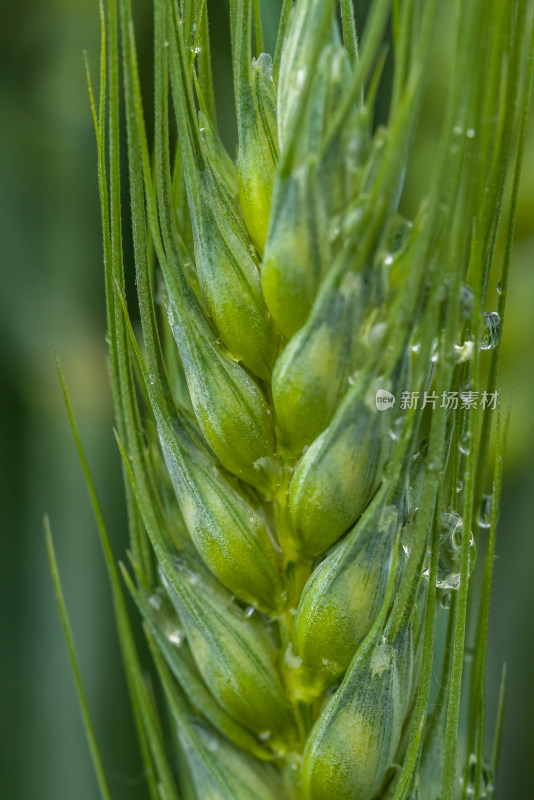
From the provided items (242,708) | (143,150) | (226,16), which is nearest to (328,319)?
(143,150)

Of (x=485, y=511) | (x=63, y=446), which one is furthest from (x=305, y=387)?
(x=63, y=446)

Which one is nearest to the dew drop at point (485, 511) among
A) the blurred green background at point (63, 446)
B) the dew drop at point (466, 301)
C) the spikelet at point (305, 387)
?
the spikelet at point (305, 387)

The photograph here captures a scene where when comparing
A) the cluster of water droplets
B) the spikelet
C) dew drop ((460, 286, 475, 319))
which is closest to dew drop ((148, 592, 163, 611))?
the spikelet

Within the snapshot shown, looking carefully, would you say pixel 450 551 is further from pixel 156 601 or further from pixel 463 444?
pixel 156 601

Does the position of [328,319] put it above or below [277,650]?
above

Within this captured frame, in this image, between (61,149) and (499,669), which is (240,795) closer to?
(499,669)

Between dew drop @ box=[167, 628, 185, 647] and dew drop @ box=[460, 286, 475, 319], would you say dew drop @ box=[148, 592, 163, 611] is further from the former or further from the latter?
dew drop @ box=[460, 286, 475, 319]

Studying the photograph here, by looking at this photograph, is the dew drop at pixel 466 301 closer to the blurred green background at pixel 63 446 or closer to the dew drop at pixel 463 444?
the dew drop at pixel 463 444
